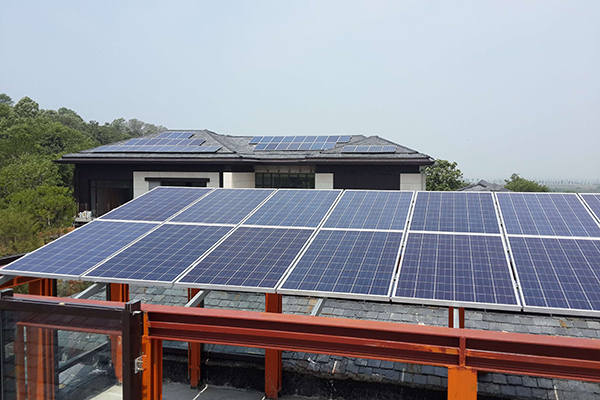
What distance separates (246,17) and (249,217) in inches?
1252

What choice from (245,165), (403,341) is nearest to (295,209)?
(403,341)

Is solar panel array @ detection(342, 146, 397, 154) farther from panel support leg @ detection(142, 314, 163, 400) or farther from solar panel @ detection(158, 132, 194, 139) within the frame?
panel support leg @ detection(142, 314, 163, 400)

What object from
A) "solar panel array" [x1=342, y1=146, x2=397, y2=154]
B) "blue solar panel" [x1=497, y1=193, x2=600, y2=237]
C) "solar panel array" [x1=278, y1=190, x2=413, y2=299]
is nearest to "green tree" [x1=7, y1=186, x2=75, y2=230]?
"solar panel array" [x1=342, y1=146, x2=397, y2=154]

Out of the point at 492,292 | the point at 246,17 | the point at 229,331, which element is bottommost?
the point at 229,331

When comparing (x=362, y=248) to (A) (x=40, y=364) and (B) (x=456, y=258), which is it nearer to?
(B) (x=456, y=258)

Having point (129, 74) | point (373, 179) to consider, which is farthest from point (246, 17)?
point (129, 74)

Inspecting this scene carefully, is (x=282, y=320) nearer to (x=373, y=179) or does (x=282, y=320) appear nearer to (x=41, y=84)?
(x=373, y=179)

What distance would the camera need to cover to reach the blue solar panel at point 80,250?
321 inches

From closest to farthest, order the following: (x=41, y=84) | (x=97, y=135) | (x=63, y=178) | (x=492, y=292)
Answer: (x=492, y=292) < (x=63, y=178) < (x=97, y=135) < (x=41, y=84)

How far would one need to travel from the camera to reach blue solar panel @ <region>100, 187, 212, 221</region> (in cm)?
1077

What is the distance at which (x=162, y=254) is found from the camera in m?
8.41

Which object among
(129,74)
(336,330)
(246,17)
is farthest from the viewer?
(129,74)

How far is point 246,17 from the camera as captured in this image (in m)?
37.3

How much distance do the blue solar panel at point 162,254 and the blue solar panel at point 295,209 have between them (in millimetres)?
1086
